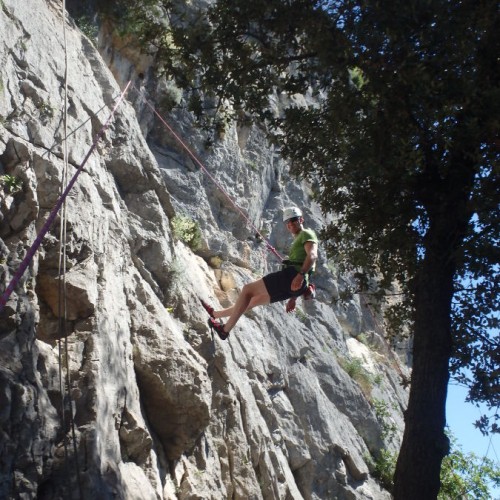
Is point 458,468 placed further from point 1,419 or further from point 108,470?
point 1,419

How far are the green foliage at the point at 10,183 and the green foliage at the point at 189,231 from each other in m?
5.17

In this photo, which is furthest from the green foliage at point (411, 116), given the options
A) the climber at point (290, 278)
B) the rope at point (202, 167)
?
the rope at point (202, 167)

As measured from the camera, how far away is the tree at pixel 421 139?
5734mm

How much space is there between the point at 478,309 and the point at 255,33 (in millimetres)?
3945

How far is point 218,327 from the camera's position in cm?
940

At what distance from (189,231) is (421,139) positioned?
670cm

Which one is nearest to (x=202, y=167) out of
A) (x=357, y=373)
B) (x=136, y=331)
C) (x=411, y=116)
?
(x=357, y=373)

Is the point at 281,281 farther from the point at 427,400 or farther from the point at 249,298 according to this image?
→ the point at 427,400

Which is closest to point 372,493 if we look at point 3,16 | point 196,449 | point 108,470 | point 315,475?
point 315,475

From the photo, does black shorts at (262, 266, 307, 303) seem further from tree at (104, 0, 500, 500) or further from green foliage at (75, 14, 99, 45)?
green foliage at (75, 14, 99, 45)

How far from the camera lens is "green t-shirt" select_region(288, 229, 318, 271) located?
8.61 m

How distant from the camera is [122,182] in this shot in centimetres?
978

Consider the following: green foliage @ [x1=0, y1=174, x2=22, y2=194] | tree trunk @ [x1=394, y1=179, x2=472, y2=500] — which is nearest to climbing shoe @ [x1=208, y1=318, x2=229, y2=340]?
green foliage @ [x1=0, y1=174, x2=22, y2=194]

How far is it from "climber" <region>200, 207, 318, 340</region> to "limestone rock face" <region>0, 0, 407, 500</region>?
559 mm
